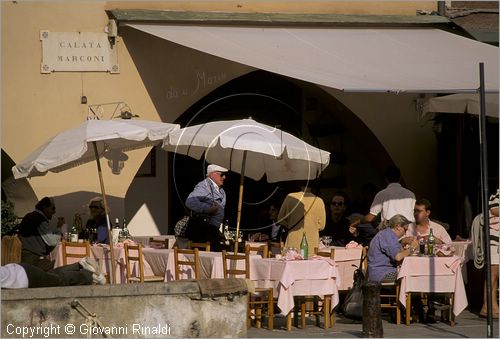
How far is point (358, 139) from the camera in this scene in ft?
60.8

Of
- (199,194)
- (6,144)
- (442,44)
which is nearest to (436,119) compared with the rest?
(442,44)

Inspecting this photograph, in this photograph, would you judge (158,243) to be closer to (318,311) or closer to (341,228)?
(341,228)

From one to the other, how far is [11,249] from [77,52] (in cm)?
293

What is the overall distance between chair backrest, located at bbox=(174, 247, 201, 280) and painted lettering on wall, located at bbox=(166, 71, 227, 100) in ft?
13.3

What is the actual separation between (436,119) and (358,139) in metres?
1.59

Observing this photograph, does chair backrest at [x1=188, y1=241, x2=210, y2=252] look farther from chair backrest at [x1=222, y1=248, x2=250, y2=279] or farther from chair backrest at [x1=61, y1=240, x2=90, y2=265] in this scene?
chair backrest at [x1=61, y1=240, x2=90, y2=265]

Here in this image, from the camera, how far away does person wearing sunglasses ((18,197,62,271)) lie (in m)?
15.0

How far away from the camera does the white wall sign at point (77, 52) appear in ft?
53.3

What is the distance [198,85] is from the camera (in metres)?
16.9

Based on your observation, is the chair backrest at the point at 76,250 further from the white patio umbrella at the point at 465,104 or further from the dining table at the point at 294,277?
the white patio umbrella at the point at 465,104

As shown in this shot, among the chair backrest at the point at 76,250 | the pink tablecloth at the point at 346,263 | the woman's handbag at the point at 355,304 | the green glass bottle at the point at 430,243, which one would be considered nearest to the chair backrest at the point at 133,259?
the chair backrest at the point at 76,250

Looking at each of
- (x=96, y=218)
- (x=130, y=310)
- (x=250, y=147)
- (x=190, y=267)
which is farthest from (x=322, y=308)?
(x=96, y=218)

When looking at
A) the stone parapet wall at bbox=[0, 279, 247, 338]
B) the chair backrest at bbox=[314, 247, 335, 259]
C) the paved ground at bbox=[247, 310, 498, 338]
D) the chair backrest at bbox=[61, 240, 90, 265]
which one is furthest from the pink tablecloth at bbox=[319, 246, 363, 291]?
the stone parapet wall at bbox=[0, 279, 247, 338]

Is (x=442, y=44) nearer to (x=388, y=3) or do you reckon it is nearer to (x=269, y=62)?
(x=388, y=3)
